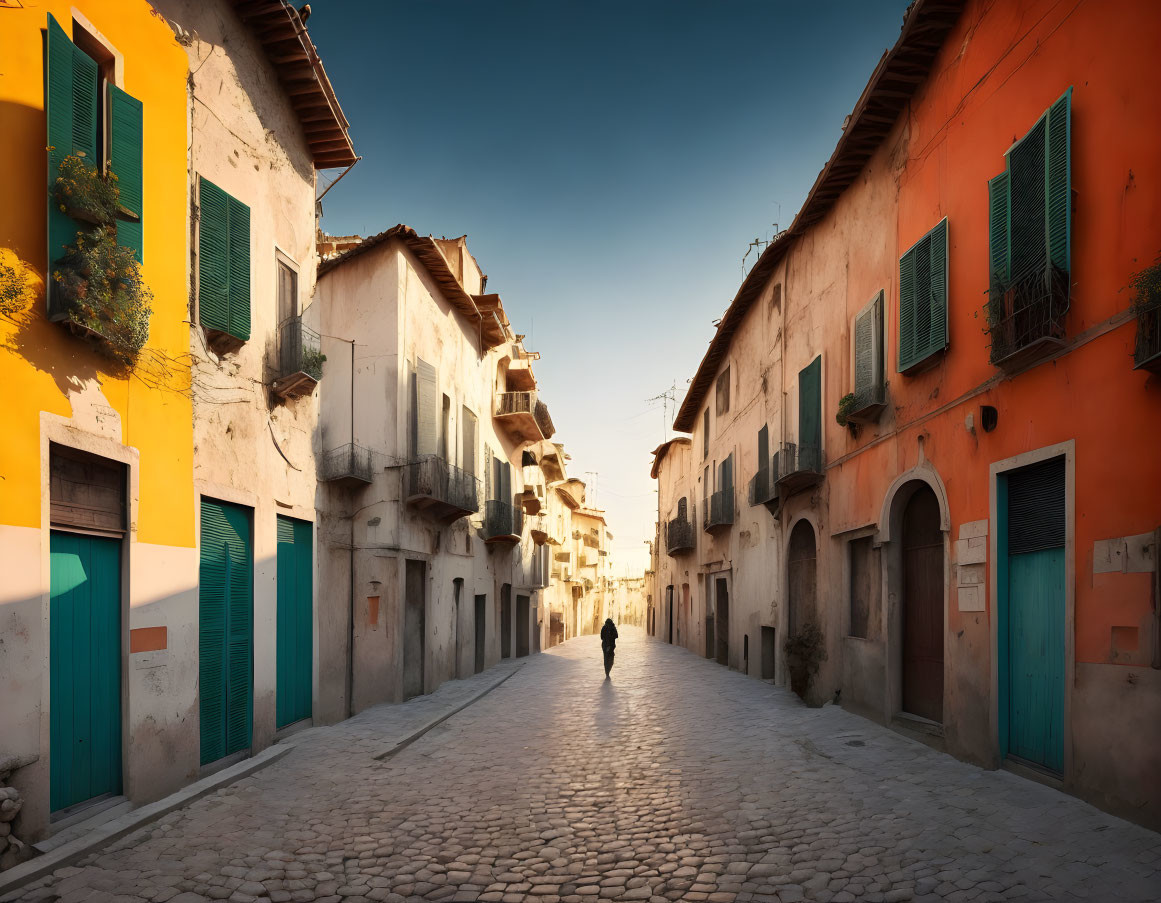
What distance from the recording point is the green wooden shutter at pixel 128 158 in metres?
7.77

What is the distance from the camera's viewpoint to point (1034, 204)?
826 centimetres

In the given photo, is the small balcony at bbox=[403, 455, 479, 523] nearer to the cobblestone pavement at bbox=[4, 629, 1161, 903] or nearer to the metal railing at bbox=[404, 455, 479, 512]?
the metal railing at bbox=[404, 455, 479, 512]

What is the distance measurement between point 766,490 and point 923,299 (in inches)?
328

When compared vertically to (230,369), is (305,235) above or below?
above

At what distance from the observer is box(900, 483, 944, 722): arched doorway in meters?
11.1

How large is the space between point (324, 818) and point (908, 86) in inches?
458

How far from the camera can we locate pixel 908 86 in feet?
38.0

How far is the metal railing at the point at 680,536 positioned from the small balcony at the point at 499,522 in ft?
29.1

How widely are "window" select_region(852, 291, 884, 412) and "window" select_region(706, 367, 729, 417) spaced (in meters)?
Result: 12.6

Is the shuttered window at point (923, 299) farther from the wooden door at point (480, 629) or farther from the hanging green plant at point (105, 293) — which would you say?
the wooden door at point (480, 629)

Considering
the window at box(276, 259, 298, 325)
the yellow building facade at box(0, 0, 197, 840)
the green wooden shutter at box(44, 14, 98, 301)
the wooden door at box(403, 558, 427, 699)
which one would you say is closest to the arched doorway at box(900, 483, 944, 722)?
the yellow building facade at box(0, 0, 197, 840)

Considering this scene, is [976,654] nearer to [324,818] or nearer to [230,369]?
[324,818]

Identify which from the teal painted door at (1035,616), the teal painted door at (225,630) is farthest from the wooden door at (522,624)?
the teal painted door at (1035,616)

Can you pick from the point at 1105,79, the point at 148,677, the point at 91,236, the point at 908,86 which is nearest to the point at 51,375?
the point at 91,236
